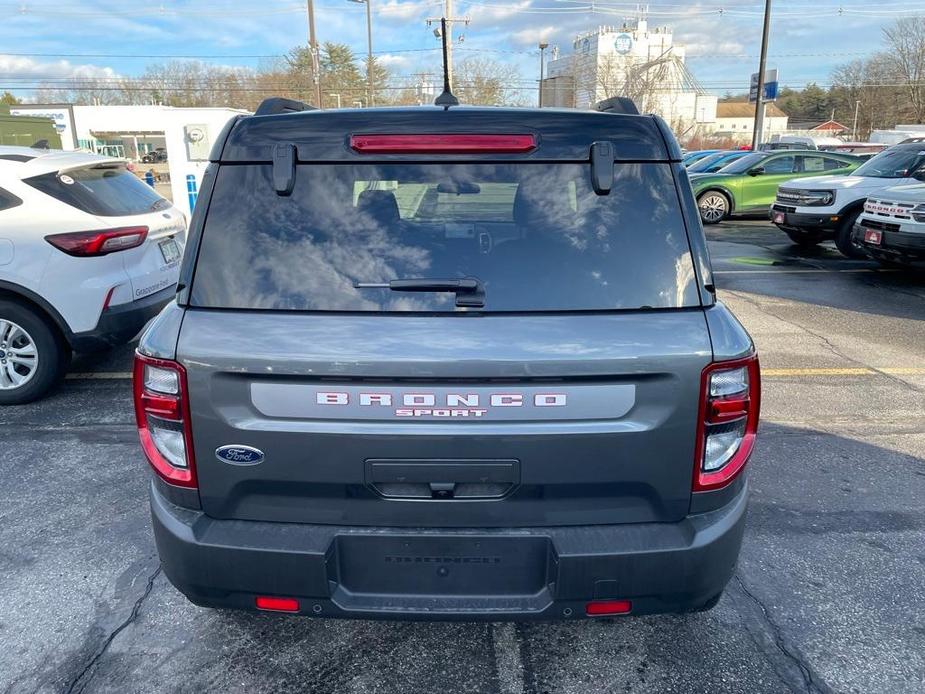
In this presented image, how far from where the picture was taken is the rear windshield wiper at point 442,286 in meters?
1.95

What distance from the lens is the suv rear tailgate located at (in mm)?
1863

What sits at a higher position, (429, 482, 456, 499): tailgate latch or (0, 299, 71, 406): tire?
(429, 482, 456, 499): tailgate latch

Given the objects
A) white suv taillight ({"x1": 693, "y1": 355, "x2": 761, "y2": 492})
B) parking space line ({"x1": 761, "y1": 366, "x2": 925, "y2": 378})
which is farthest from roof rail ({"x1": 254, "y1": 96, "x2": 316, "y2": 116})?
parking space line ({"x1": 761, "y1": 366, "x2": 925, "y2": 378})

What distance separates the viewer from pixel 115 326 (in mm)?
4902

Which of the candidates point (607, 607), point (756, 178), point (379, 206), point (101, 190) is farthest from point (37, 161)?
point (756, 178)

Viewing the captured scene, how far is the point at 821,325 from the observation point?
7312 millimetres

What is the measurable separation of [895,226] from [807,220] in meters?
2.96

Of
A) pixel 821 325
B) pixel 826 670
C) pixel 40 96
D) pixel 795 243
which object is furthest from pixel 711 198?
pixel 40 96

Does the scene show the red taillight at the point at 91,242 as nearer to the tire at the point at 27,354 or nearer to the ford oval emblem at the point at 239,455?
the tire at the point at 27,354

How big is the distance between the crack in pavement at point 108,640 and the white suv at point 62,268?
2.53 m

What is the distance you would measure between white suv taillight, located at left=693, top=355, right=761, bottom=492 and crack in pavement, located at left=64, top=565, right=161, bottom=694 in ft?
7.23

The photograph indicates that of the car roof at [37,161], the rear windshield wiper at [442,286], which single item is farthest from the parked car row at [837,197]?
the rear windshield wiper at [442,286]

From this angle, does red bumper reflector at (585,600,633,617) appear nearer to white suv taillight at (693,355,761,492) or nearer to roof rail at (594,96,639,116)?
white suv taillight at (693,355,761,492)

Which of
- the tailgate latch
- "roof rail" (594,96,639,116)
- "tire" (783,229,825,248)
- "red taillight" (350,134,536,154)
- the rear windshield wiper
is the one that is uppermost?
"roof rail" (594,96,639,116)
